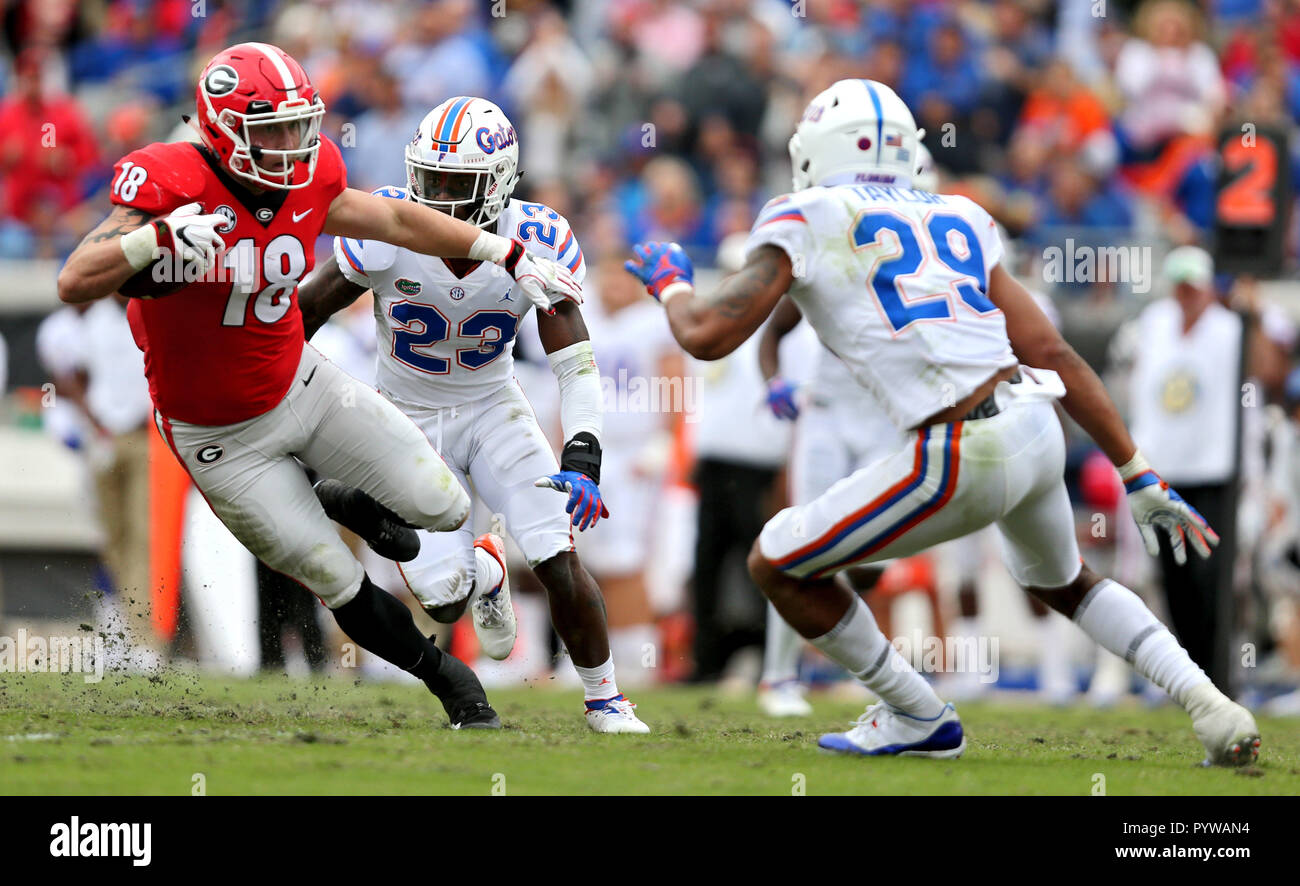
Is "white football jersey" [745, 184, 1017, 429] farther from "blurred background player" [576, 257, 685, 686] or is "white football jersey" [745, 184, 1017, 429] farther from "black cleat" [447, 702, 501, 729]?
"blurred background player" [576, 257, 685, 686]

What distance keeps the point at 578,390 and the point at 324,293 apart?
971mm

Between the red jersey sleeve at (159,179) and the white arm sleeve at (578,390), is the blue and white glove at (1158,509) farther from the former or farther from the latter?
the red jersey sleeve at (159,179)

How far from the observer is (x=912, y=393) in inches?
195

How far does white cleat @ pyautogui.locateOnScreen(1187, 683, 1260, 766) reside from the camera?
500 centimetres

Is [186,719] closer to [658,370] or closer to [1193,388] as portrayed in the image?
[658,370]

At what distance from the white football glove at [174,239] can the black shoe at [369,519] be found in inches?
49.5

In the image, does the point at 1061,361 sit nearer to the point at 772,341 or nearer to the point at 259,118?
the point at 259,118

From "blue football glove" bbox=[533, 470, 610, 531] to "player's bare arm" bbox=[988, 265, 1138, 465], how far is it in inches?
54.0

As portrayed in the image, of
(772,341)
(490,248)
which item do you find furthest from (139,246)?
(772,341)

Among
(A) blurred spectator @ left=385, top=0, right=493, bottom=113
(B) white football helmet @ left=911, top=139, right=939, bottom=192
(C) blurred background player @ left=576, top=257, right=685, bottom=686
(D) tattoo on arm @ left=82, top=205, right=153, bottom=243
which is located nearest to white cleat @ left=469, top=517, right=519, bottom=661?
(D) tattoo on arm @ left=82, top=205, right=153, bottom=243

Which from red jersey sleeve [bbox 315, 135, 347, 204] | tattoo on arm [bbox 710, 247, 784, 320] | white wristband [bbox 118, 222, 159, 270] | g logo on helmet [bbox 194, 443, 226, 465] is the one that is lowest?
g logo on helmet [bbox 194, 443, 226, 465]

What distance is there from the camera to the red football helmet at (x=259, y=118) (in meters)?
5.20

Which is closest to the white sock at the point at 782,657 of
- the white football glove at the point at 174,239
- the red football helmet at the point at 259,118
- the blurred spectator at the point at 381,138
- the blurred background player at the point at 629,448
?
the blurred background player at the point at 629,448
